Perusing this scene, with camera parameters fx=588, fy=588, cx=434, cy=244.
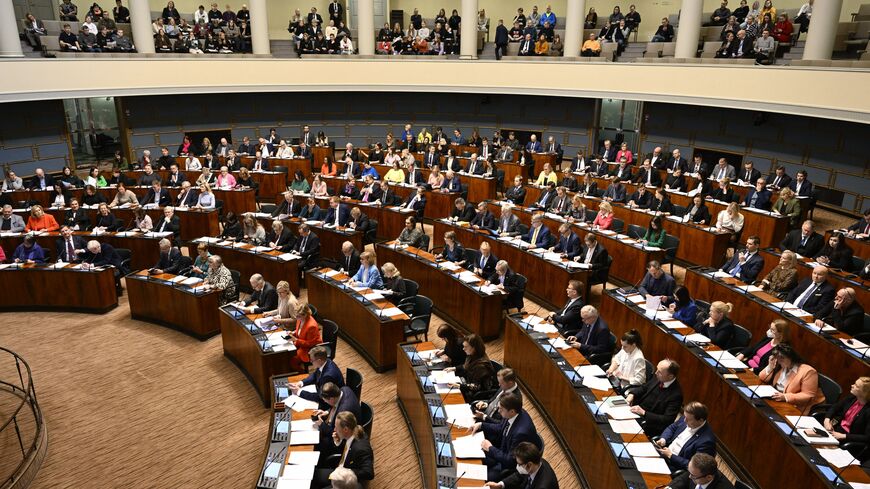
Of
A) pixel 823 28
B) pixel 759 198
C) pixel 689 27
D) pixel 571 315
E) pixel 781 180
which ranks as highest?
pixel 689 27

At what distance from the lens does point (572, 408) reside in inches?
235

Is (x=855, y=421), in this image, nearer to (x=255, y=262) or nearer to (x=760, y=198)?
(x=760, y=198)

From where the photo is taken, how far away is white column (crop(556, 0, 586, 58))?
17844 millimetres

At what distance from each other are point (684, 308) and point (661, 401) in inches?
86.4

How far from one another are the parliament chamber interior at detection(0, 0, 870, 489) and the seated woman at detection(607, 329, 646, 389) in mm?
25

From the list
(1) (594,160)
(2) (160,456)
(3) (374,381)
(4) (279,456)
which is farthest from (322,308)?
(1) (594,160)

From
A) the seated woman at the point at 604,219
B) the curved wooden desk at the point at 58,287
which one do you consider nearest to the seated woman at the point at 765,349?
the seated woman at the point at 604,219

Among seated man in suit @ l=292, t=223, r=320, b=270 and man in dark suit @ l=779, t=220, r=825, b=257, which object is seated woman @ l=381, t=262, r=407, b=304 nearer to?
seated man in suit @ l=292, t=223, r=320, b=270

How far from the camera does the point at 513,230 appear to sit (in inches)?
435

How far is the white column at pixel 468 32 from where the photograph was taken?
19056 mm

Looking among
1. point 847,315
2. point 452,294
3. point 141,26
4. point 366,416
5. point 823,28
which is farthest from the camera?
point 141,26

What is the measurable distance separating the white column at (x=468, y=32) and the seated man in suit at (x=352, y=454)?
16216 millimetres

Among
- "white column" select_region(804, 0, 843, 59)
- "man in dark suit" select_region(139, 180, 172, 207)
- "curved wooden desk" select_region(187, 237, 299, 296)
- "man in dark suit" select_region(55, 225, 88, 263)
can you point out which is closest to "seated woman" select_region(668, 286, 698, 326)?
"curved wooden desk" select_region(187, 237, 299, 296)

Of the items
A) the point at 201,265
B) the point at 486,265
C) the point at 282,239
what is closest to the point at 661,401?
the point at 486,265
